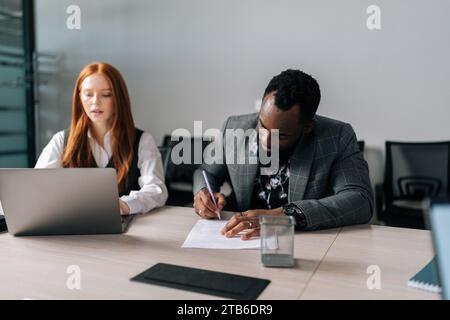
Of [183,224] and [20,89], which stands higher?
[20,89]

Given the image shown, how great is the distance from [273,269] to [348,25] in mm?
2645

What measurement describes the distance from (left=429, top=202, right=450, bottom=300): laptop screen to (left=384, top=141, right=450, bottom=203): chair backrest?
251 centimetres

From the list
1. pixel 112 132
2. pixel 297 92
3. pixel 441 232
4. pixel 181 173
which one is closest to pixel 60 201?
pixel 112 132

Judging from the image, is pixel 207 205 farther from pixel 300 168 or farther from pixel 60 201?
pixel 60 201

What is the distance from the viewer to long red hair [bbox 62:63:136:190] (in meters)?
1.72

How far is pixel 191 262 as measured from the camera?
3.39 feet

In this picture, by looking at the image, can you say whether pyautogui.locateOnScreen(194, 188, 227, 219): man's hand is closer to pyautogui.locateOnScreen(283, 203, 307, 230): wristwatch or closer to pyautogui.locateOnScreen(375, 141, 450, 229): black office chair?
pyautogui.locateOnScreen(283, 203, 307, 230): wristwatch

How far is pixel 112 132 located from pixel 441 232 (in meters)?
1.39

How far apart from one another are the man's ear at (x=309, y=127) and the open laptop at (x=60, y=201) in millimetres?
726

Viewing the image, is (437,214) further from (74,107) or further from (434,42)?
(434,42)

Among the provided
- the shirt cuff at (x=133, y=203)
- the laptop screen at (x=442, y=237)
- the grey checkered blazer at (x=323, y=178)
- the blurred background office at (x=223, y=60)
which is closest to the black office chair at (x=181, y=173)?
the blurred background office at (x=223, y=60)

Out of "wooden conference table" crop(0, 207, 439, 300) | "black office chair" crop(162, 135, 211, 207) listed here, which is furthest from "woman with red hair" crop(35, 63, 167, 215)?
"black office chair" crop(162, 135, 211, 207)
